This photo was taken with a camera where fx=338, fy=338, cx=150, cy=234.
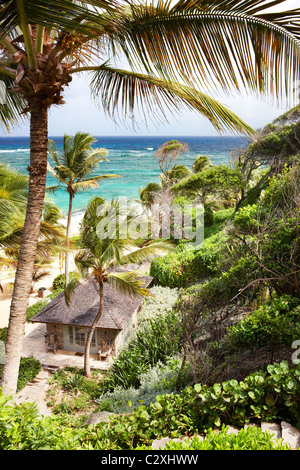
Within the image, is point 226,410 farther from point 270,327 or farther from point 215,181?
point 215,181

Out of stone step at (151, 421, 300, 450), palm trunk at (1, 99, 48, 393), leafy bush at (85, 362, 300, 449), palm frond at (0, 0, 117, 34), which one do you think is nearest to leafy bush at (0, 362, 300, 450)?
leafy bush at (85, 362, 300, 449)

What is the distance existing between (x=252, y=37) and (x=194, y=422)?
476cm

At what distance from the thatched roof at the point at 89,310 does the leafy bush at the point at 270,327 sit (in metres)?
6.07

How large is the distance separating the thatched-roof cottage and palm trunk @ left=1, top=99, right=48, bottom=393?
22.3 ft

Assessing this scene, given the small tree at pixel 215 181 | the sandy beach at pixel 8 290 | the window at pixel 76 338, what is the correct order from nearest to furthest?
the window at pixel 76 338
the sandy beach at pixel 8 290
the small tree at pixel 215 181

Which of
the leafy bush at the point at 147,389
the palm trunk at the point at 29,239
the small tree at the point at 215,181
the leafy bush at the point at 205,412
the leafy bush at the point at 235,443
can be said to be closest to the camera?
the leafy bush at the point at 235,443

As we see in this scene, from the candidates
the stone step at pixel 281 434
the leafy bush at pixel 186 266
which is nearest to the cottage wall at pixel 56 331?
the leafy bush at pixel 186 266

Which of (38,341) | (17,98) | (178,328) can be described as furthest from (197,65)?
(38,341)

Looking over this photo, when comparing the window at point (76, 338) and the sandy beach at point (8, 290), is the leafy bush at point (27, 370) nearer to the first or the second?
the window at point (76, 338)

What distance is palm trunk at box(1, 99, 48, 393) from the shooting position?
17.0 ft

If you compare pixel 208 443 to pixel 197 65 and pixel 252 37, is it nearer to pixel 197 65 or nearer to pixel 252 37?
pixel 197 65

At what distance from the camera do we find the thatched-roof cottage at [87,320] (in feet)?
41.2
